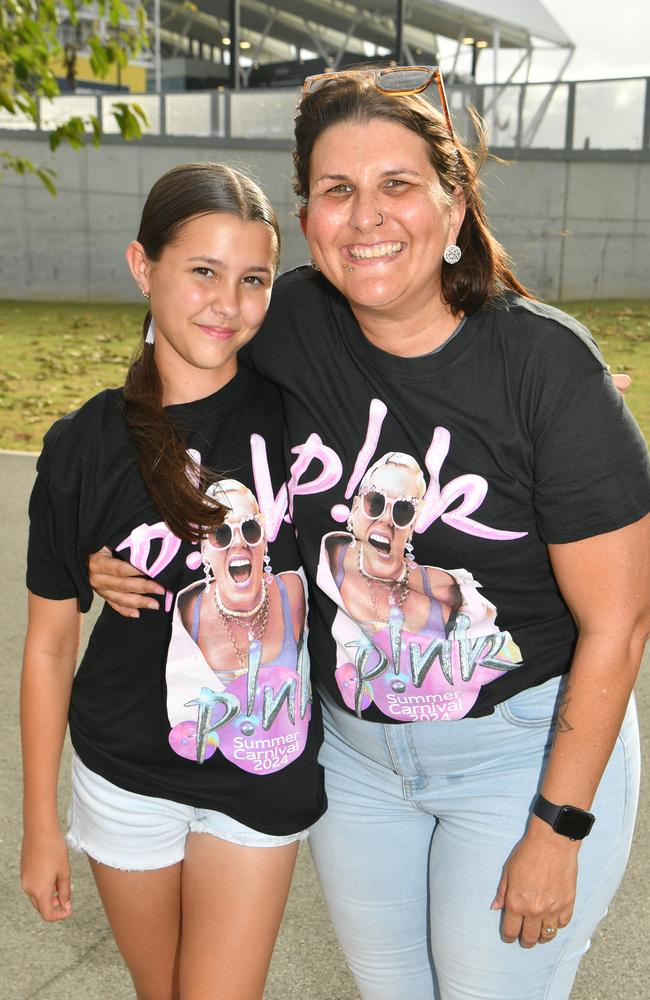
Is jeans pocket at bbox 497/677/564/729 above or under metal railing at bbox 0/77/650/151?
under

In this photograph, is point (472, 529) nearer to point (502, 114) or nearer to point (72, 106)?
point (502, 114)

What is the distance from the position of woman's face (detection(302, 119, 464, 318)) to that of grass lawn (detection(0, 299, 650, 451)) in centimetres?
693

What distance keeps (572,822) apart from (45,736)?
1.07 m

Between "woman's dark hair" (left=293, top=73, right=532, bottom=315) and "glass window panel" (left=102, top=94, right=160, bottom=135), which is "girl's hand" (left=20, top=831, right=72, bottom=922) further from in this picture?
"glass window panel" (left=102, top=94, right=160, bottom=135)

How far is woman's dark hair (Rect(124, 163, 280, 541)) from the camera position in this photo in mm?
2049

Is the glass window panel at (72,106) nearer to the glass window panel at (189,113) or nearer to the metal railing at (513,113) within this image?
the metal railing at (513,113)

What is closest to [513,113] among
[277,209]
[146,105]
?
[277,209]

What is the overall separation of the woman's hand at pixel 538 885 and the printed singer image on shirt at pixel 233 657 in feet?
1.62

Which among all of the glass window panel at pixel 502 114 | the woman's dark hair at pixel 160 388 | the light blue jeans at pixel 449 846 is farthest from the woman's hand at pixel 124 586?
the glass window panel at pixel 502 114

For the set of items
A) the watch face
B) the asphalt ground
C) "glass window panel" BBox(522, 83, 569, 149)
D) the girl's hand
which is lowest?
the asphalt ground

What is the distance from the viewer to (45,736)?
221 centimetres

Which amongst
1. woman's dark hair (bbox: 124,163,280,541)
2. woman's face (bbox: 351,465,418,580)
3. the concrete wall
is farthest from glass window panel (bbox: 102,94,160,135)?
woman's face (bbox: 351,465,418,580)

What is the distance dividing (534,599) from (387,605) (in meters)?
0.28

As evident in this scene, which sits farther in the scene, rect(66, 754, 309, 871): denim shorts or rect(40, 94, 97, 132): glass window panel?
rect(40, 94, 97, 132): glass window panel
